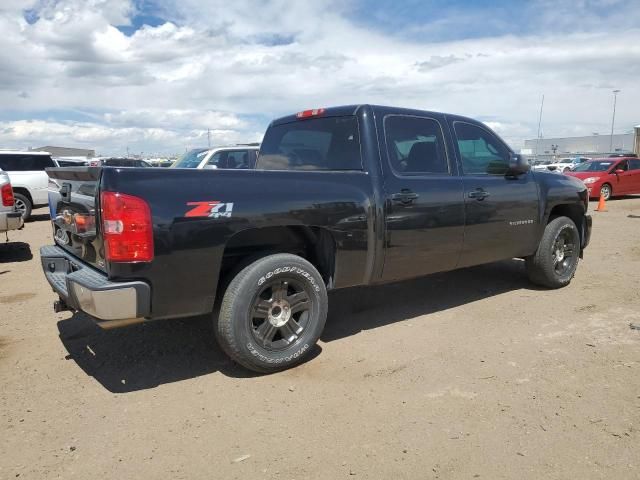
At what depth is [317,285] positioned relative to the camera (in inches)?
152

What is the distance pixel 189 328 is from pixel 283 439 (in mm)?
2082

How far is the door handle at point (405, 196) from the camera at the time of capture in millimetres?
4221

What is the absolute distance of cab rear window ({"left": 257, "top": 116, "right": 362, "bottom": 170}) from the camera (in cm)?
434

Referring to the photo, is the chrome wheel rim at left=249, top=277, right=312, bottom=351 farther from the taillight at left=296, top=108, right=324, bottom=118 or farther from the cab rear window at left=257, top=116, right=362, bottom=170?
the taillight at left=296, top=108, right=324, bottom=118

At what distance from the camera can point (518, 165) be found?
5074mm

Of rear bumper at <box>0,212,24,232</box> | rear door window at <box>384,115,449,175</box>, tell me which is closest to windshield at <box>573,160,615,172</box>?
rear door window at <box>384,115,449,175</box>

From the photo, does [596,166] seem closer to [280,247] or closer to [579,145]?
[280,247]

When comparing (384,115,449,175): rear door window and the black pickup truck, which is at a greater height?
(384,115,449,175): rear door window

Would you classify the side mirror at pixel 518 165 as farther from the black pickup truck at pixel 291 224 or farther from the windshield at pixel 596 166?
the windshield at pixel 596 166

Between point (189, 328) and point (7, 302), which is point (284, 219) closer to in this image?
point (189, 328)

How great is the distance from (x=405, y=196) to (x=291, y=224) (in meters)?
1.08

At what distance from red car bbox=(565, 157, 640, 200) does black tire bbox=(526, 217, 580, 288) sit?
12588 millimetres

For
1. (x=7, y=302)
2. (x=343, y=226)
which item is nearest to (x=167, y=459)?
(x=343, y=226)

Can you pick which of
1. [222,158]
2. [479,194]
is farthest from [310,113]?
[222,158]
